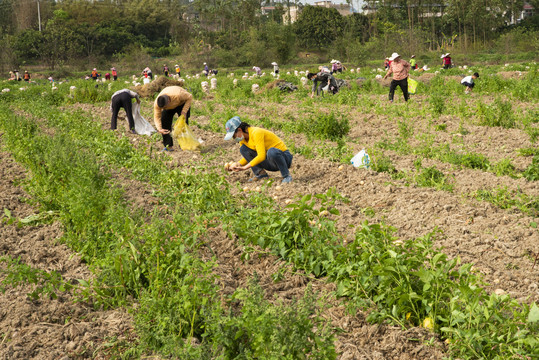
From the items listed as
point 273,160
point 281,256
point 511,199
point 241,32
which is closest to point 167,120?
point 273,160

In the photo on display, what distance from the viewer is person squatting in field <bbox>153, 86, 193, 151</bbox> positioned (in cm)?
746

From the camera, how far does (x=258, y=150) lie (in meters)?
5.78

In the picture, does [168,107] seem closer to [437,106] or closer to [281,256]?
[281,256]

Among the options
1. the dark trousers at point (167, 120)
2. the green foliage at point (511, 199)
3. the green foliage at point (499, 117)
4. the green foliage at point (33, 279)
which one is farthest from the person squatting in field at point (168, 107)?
the green foliage at point (499, 117)

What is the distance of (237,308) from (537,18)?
175 ft

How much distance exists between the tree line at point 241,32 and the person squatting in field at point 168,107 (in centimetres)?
2190

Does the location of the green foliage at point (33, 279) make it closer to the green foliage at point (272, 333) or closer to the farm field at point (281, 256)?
the farm field at point (281, 256)

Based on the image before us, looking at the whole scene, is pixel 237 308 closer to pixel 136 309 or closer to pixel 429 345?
pixel 136 309

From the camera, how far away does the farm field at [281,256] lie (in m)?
2.73

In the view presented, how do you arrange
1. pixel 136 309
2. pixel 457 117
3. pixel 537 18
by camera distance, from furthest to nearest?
pixel 537 18
pixel 457 117
pixel 136 309

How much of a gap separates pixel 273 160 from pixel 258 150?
0.80 feet

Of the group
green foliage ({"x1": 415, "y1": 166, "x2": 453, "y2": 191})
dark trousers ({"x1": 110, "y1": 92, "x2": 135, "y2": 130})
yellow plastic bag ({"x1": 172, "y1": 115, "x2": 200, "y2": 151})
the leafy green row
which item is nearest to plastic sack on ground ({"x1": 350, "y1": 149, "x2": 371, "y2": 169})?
green foliage ({"x1": 415, "y1": 166, "x2": 453, "y2": 191})

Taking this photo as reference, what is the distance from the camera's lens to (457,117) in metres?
9.48

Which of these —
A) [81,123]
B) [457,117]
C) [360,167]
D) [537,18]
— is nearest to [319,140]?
[360,167]
